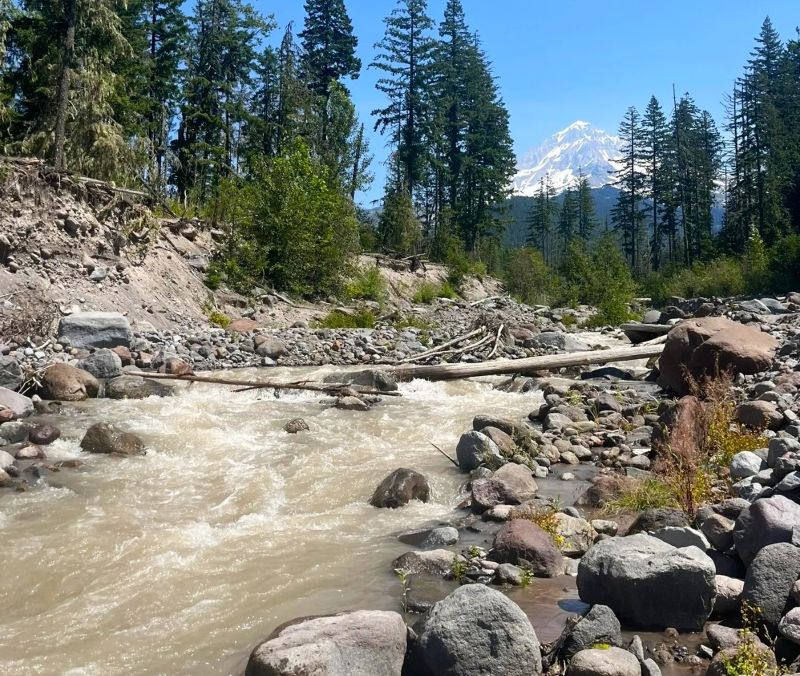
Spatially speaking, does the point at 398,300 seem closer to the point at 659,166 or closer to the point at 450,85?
the point at 450,85

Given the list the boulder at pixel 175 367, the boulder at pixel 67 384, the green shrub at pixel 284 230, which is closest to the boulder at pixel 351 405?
the boulder at pixel 175 367

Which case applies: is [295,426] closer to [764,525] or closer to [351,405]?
[351,405]

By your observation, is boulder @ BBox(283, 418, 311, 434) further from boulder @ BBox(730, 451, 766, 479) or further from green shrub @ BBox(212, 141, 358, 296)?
green shrub @ BBox(212, 141, 358, 296)

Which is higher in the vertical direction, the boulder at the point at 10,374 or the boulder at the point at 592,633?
the boulder at the point at 10,374

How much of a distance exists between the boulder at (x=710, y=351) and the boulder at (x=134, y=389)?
8.60 meters

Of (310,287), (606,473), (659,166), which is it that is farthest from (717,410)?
(659,166)

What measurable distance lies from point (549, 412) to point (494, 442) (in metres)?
2.31

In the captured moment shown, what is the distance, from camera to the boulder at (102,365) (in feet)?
39.2

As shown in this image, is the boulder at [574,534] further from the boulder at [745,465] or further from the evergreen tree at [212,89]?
the evergreen tree at [212,89]

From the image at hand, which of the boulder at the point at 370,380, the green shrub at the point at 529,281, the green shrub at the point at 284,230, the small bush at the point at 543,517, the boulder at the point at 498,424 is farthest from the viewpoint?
the green shrub at the point at 529,281

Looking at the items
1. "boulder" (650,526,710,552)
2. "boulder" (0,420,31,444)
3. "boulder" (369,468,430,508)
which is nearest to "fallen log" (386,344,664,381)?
"boulder" (369,468,430,508)

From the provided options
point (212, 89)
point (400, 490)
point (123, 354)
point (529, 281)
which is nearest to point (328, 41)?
point (212, 89)

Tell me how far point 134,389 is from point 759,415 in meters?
9.23

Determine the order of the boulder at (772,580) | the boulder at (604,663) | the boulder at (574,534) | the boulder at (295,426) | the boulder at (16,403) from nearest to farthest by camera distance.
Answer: the boulder at (604,663) → the boulder at (772,580) → the boulder at (574,534) → the boulder at (16,403) → the boulder at (295,426)
